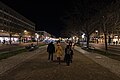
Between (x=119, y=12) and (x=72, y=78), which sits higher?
(x=119, y=12)

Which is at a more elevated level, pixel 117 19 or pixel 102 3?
pixel 102 3

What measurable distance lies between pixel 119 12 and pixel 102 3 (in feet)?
22.5

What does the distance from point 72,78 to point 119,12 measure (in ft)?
89.1

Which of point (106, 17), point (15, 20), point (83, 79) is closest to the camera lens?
point (83, 79)

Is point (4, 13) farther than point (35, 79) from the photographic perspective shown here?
Yes

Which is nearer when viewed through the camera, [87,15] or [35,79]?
[35,79]

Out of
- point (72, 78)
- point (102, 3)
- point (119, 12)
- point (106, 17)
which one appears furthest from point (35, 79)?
point (102, 3)

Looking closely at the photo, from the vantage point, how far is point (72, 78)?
1206 centimetres

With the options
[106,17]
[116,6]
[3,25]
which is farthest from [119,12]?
[3,25]

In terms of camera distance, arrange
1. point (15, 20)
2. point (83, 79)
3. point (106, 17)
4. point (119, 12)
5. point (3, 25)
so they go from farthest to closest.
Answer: point (15, 20) → point (3, 25) → point (119, 12) → point (106, 17) → point (83, 79)

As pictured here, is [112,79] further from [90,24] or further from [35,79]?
[90,24]

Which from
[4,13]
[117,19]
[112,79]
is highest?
[4,13]

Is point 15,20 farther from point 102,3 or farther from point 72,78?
point 72,78

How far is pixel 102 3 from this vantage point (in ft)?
141
